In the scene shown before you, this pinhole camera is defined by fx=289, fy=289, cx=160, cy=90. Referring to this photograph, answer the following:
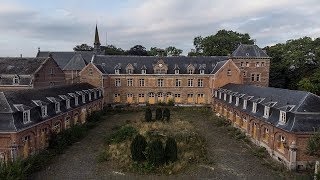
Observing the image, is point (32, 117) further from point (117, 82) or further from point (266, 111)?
point (117, 82)

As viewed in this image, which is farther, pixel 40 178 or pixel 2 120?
pixel 2 120

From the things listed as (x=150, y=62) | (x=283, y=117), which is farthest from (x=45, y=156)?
(x=150, y=62)

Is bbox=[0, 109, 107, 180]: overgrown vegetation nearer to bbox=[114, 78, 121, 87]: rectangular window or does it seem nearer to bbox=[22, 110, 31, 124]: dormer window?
bbox=[22, 110, 31, 124]: dormer window

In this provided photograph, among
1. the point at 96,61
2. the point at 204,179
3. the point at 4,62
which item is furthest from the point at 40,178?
the point at 96,61

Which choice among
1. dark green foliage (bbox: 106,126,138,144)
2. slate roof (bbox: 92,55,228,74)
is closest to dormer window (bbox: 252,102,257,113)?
dark green foliage (bbox: 106,126,138,144)

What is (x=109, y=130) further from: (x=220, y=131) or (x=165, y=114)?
(x=220, y=131)

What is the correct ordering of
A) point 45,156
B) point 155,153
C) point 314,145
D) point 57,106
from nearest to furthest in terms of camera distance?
point 314,145 < point 155,153 < point 45,156 < point 57,106
